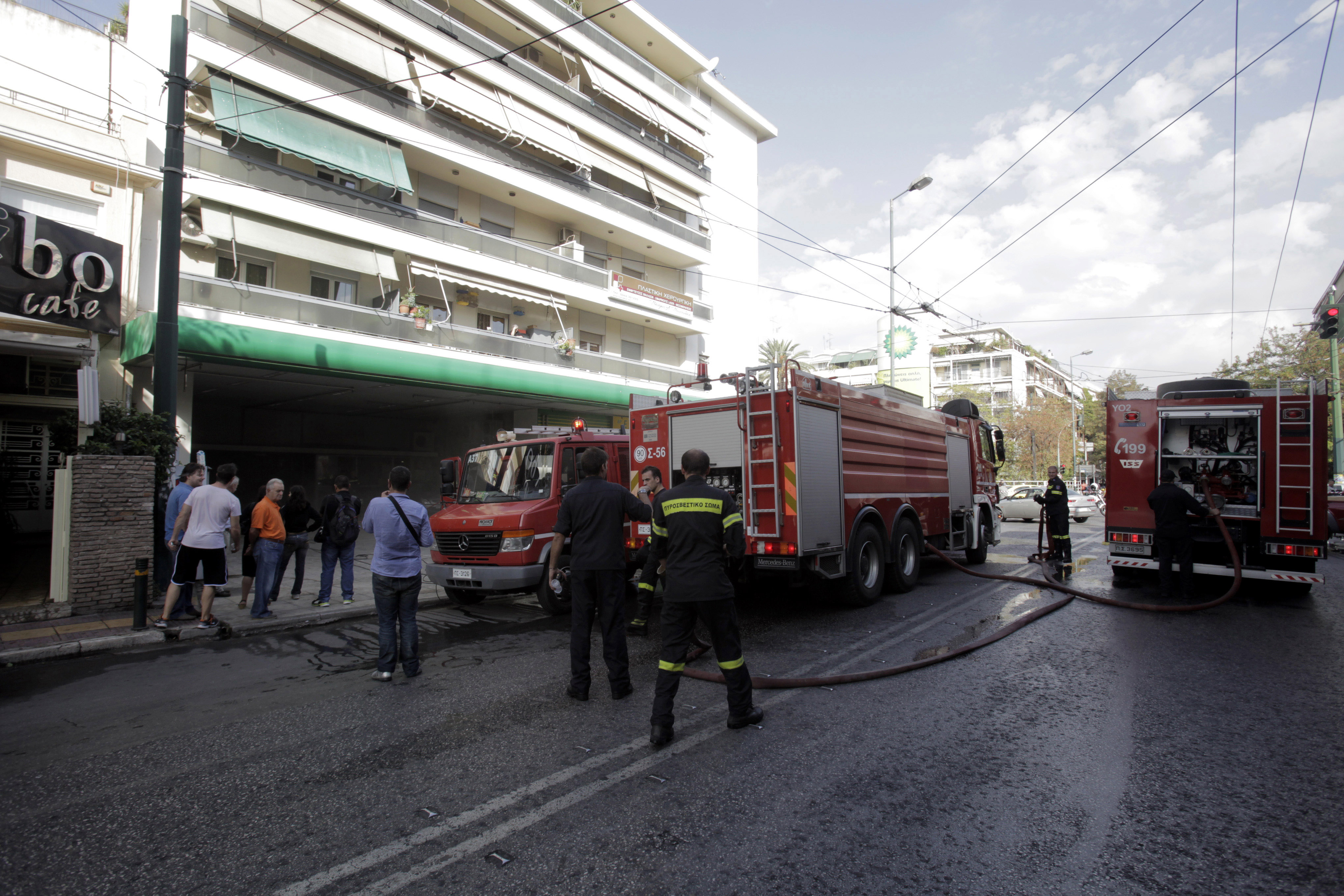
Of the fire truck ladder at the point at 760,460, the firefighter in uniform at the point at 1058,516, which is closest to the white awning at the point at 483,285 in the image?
the fire truck ladder at the point at 760,460

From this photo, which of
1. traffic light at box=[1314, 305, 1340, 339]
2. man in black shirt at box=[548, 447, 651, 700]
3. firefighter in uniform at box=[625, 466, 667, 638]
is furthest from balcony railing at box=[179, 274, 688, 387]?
traffic light at box=[1314, 305, 1340, 339]

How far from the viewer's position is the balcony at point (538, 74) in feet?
59.0

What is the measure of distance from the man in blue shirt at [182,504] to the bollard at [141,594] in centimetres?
34

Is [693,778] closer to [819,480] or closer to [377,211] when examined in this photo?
[819,480]

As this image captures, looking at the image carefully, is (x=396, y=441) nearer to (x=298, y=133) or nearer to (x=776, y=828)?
(x=298, y=133)

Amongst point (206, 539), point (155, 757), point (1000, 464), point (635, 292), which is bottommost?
point (155, 757)

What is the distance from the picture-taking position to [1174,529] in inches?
339

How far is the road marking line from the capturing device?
9.04 ft

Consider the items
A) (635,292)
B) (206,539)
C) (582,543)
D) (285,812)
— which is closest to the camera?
(285,812)

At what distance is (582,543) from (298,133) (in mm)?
14464

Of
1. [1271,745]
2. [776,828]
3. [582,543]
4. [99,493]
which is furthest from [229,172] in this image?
[1271,745]

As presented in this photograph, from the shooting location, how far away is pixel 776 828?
3.10 m

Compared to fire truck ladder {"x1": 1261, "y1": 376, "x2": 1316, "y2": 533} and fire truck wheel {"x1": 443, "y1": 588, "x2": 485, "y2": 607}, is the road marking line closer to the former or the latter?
fire truck wheel {"x1": 443, "y1": 588, "x2": 485, "y2": 607}

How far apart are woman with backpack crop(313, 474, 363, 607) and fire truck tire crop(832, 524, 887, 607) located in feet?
20.2
